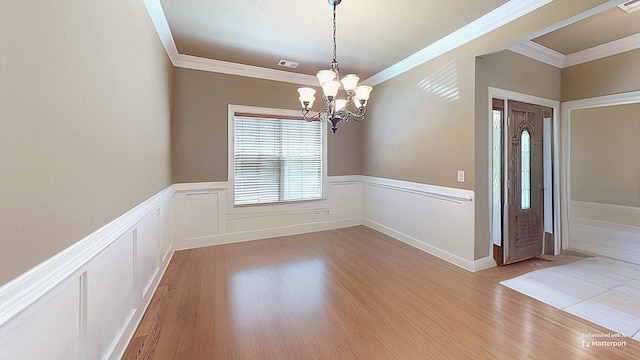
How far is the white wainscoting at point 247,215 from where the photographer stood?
3.71 meters

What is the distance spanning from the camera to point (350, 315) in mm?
2135

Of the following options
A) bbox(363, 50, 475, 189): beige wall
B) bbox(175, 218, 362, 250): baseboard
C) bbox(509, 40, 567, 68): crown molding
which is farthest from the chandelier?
bbox(175, 218, 362, 250): baseboard

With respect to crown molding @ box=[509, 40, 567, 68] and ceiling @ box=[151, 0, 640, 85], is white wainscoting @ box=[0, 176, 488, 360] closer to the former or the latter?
ceiling @ box=[151, 0, 640, 85]

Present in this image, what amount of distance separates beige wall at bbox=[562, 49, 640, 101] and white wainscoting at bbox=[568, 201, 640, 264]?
1.89 meters

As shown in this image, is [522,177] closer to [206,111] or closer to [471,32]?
[471,32]

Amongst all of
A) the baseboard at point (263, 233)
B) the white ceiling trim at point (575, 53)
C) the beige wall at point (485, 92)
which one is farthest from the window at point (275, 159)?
the white ceiling trim at point (575, 53)

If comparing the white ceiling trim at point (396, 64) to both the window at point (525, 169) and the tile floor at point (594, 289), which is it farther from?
the tile floor at point (594, 289)

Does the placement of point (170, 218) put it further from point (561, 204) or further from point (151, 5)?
point (561, 204)

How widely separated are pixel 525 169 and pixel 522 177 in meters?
0.15

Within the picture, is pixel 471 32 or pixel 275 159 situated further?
pixel 275 159

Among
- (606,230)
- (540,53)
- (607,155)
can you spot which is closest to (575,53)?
(540,53)

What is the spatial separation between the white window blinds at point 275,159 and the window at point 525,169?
121 inches

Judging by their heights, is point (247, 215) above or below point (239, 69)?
below

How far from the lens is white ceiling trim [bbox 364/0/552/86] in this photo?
7.74 feet
